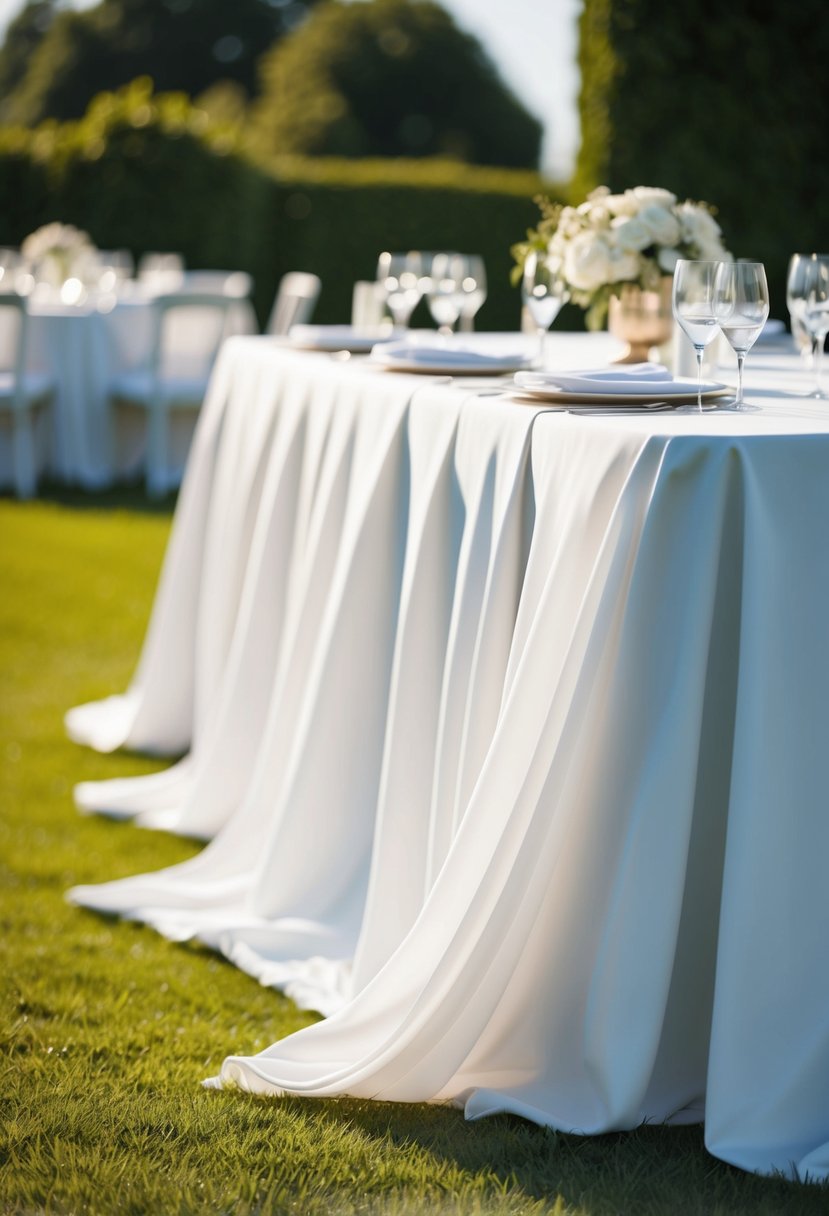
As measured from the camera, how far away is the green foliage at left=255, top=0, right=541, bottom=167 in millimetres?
40281

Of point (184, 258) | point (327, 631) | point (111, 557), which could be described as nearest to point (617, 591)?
point (327, 631)

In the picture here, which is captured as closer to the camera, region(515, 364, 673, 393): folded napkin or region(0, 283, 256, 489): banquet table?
region(515, 364, 673, 393): folded napkin

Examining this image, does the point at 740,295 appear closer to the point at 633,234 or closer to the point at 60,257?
the point at 633,234

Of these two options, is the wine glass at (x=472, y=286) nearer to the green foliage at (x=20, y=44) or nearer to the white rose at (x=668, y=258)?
the white rose at (x=668, y=258)

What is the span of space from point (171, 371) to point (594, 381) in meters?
7.14

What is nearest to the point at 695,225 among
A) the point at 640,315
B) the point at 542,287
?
the point at 640,315

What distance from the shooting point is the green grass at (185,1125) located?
1847 millimetres

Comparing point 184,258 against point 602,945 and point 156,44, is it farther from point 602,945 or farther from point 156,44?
point 156,44

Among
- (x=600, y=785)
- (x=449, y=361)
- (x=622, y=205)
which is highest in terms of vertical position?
(x=622, y=205)

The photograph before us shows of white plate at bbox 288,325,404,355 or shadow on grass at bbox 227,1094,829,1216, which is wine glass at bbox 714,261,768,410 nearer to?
shadow on grass at bbox 227,1094,829,1216

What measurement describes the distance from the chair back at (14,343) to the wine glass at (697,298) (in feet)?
20.0

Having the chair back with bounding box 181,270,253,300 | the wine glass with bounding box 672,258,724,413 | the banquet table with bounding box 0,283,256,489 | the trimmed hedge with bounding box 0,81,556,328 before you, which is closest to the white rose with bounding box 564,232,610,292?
the wine glass with bounding box 672,258,724,413

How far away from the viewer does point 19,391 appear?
8.07m

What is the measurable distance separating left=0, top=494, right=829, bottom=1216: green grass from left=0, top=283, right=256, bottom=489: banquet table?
218 inches
